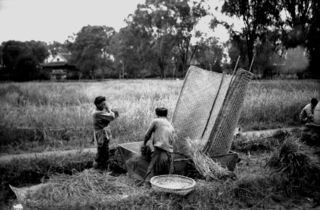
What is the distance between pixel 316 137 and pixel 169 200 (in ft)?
16.4

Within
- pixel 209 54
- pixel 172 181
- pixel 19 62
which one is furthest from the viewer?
pixel 209 54

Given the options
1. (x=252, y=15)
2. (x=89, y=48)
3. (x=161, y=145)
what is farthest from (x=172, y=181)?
(x=89, y=48)

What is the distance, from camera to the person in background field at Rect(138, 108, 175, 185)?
12.6 ft

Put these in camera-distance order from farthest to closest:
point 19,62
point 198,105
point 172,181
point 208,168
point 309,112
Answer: point 19,62 → point 309,112 → point 198,105 → point 208,168 → point 172,181

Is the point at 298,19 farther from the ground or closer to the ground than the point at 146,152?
farther from the ground

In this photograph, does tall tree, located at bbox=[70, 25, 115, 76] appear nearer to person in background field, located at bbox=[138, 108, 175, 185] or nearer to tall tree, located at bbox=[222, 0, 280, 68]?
tall tree, located at bbox=[222, 0, 280, 68]

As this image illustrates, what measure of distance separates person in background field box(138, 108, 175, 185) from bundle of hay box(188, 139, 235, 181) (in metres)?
0.42

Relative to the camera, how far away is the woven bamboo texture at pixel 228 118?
4410mm

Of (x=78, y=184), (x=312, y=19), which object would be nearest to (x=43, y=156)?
(x=78, y=184)

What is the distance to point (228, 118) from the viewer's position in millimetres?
4523

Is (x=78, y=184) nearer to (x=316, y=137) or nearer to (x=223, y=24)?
(x=316, y=137)

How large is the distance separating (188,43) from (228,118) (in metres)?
31.1

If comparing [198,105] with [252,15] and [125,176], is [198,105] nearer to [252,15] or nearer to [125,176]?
[125,176]

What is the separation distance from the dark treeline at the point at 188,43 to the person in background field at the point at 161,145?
486 centimetres
